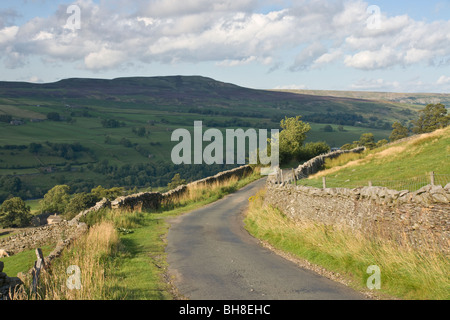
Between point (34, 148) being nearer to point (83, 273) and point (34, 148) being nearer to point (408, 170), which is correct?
point (408, 170)

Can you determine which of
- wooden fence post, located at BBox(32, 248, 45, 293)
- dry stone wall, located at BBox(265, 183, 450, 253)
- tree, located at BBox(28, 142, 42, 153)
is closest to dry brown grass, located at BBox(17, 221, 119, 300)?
wooden fence post, located at BBox(32, 248, 45, 293)

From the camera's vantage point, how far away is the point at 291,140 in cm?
4666

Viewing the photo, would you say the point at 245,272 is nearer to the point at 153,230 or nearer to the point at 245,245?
the point at 245,245

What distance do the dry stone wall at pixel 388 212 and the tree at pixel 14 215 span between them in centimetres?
4090

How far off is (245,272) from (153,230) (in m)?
8.48

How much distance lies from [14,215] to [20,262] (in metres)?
42.3

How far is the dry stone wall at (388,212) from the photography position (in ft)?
33.6

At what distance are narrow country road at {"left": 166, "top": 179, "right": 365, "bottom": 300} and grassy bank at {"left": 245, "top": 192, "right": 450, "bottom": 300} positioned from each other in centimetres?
63

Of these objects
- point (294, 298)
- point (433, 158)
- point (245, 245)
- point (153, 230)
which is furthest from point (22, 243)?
point (433, 158)

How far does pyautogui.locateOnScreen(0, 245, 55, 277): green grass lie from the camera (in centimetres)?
1228

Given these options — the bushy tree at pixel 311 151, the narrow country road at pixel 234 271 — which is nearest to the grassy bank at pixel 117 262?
the narrow country road at pixel 234 271

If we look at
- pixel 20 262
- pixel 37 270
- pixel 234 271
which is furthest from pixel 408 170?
pixel 37 270

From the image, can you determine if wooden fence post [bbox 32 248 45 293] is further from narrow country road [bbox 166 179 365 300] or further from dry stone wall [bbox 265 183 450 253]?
dry stone wall [bbox 265 183 450 253]
